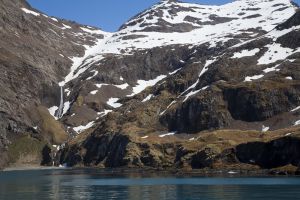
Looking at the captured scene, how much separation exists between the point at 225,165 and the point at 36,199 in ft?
330

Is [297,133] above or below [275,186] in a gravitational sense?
above

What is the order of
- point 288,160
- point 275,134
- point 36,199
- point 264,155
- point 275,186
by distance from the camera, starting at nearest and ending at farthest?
1. point 36,199
2. point 275,186
3. point 288,160
4. point 264,155
5. point 275,134

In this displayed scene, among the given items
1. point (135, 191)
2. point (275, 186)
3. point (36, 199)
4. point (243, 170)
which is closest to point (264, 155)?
point (243, 170)

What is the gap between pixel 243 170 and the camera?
176 m

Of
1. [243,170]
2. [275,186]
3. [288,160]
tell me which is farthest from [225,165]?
[275,186]

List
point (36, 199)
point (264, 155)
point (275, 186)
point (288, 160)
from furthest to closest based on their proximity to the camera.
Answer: point (264, 155) < point (288, 160) < point (275, 186) < point (36, 199)

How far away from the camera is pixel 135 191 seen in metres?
111

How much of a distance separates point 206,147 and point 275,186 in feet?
280

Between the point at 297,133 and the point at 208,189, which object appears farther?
the point at 297,133

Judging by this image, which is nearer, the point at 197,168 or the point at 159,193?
the point at 159,193

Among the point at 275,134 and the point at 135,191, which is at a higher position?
the point at 275,134

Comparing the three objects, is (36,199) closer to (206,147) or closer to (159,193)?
(159,193)

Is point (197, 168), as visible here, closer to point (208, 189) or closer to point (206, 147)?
point (206, 147)

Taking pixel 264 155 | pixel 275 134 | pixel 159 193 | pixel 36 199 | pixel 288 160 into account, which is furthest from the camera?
pixel 275 134
